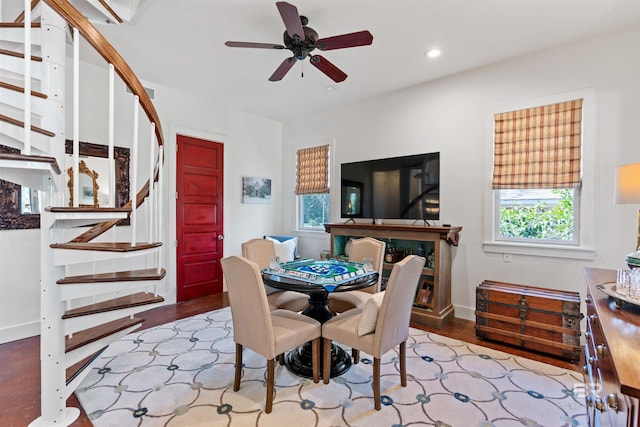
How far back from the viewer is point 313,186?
5.34m

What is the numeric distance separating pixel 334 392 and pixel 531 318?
2.05 m

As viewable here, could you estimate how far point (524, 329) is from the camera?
2887 mm

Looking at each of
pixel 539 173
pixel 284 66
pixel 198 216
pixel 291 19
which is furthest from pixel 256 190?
pixel 539 173

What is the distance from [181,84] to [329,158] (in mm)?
2457

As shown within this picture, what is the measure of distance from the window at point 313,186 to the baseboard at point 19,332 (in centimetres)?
378

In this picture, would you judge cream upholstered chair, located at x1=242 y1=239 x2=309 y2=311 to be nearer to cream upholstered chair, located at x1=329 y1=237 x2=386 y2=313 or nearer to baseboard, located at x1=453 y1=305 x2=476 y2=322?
cream upholstered chair, located at x1=329 y1=237 x2=386 y2=313

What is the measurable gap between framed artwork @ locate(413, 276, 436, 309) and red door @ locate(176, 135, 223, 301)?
3.12 metres

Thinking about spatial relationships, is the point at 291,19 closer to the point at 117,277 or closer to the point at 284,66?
the point at 284,66

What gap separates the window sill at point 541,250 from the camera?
2.98 m

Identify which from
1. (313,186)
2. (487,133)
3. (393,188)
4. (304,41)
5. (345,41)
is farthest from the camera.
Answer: (313,186)

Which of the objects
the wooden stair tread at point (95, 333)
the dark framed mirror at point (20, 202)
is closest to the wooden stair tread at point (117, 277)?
the wooden stair tread at point (95, 333)

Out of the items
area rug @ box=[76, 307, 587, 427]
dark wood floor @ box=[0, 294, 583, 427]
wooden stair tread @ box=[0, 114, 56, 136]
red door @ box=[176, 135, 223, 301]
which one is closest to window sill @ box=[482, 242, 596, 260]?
dark wood floor @ box=[0, 294, 583, 427]

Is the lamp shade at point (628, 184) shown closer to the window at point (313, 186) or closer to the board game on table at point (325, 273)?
the board game on table at point (325, 273)

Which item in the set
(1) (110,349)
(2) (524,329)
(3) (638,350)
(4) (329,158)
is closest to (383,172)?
(4) (329,158)
